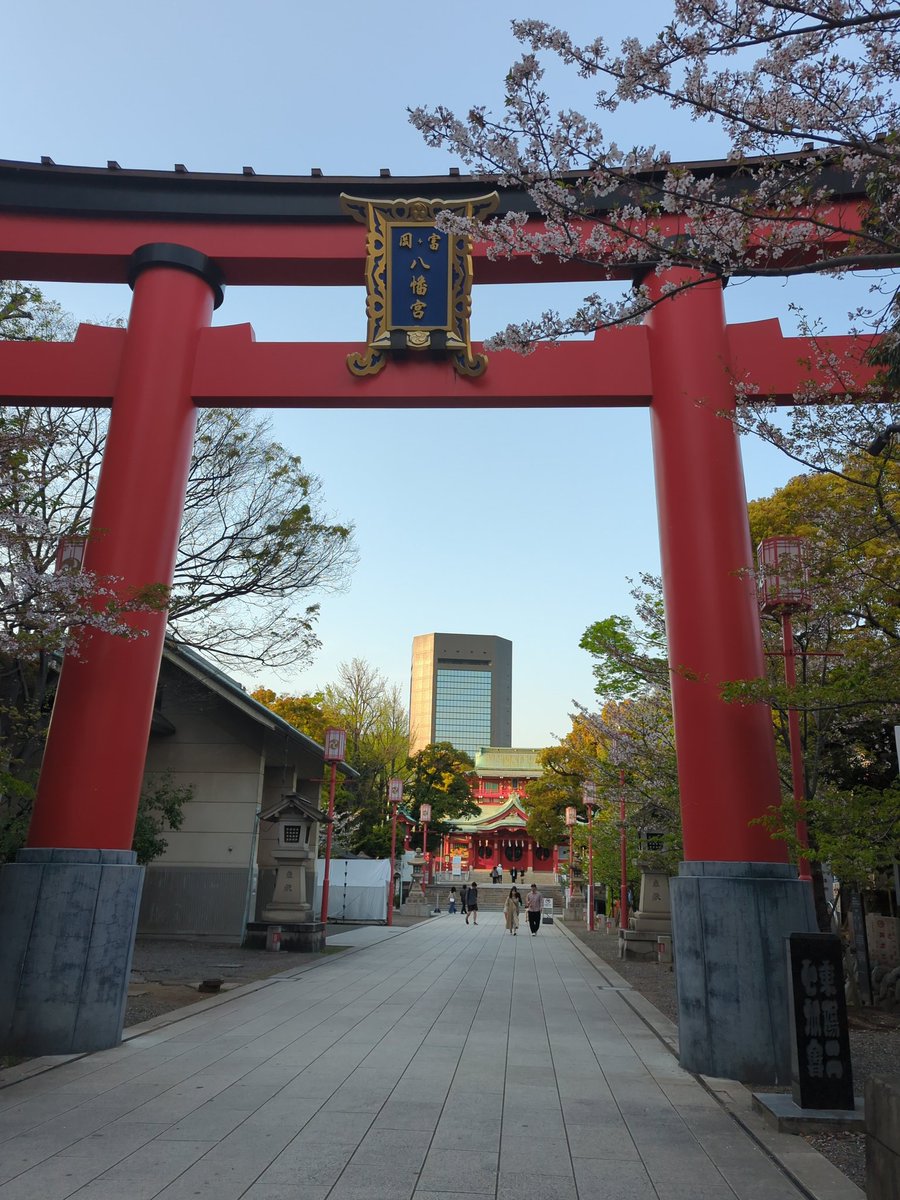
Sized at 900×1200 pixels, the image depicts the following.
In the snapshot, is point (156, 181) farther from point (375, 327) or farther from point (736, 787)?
point (736, 787)

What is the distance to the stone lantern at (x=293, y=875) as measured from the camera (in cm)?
1894

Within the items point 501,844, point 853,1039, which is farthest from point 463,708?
point 853,1039

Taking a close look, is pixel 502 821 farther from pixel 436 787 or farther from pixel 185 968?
pixel 185 968

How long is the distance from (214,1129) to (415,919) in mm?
28715

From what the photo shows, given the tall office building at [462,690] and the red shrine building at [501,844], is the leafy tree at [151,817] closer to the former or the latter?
the red shrine building at [501,844]

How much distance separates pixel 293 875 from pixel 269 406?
13.3 metres

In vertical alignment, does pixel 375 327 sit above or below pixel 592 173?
above

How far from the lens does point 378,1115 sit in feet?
19.3

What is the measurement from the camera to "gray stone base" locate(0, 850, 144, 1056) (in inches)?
299

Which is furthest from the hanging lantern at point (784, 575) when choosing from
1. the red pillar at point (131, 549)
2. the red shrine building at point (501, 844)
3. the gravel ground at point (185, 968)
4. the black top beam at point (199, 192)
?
the red shrine building at point (501, 844)

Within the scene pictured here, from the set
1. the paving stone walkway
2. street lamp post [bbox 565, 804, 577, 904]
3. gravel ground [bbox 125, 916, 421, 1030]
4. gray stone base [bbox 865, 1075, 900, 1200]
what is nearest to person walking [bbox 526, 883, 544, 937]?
street lamp post [bbox 565, 804, 577, 904]

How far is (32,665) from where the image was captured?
1234 cm

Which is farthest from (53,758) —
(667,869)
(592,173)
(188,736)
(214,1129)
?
(667,869)

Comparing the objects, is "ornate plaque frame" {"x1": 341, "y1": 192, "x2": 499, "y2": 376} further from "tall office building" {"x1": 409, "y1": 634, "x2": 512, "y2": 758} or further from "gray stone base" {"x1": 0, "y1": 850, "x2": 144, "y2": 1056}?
"tall office building" {"x1": 409, "y1": 634, "x2": 512, "y2": 758}
